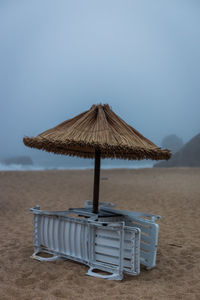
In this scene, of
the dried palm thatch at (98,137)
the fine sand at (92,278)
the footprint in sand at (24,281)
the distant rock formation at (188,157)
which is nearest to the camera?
the fine sand at (92,278)

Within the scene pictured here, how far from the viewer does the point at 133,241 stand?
3.23 metres

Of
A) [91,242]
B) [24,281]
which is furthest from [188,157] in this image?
[24,281]

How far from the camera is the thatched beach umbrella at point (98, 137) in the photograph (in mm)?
3518

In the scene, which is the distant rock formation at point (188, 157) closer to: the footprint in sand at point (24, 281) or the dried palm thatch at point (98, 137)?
the dried palm thatch at point (98, 137)

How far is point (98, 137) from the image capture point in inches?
143

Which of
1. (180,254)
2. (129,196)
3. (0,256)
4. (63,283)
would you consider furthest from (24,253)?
(129,196)

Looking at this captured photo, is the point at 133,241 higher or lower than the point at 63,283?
higher

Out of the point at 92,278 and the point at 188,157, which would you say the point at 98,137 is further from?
the point at 188,157

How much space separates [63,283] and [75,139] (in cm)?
171

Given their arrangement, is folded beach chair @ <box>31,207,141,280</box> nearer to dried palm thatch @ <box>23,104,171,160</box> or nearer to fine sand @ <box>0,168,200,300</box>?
fine sand @ <box>0,168,200,300</box>

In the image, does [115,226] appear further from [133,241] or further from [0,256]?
[0,256]

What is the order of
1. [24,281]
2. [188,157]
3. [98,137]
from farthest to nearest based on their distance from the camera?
1. [188,157]
2. [98,137]
3. [24,281]

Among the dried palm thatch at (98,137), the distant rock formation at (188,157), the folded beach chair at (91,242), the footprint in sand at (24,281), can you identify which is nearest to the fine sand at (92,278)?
the footprint in sand at (24,281)

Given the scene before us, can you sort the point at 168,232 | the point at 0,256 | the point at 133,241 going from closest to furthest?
the point at 133,241 < the point at 0,256 < the point at 168,232
